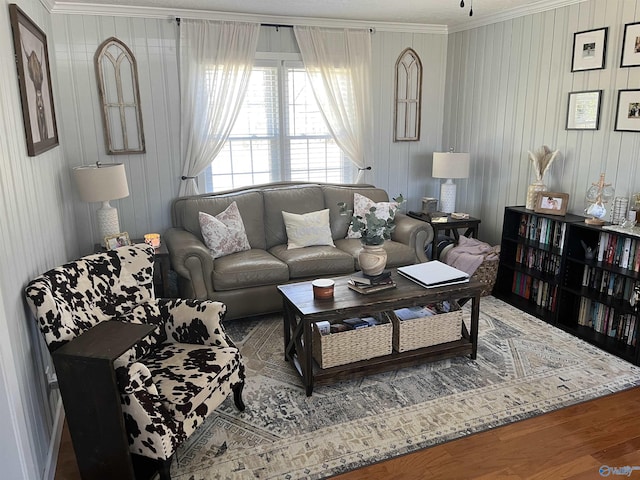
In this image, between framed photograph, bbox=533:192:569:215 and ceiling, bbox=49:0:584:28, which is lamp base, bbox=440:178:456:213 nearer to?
framed photograph, bbox=533:192:569:215

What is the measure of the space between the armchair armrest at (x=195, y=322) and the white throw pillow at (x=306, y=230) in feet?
5.54

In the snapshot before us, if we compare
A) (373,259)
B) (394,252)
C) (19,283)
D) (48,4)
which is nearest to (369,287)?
(373,259)

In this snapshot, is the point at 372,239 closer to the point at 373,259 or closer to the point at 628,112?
the point at 373,259

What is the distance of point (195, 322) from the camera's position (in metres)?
2.57

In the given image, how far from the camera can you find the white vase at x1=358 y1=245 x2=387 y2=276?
121 inches

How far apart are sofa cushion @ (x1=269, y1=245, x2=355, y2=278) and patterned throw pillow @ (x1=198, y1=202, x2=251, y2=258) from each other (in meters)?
0.33

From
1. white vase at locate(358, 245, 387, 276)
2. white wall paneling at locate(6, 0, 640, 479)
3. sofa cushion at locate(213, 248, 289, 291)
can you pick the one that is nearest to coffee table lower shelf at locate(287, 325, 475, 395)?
white vase at locate(358, 245, 387, 276)

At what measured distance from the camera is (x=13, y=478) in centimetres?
178

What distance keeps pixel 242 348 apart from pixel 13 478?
178 centimetres

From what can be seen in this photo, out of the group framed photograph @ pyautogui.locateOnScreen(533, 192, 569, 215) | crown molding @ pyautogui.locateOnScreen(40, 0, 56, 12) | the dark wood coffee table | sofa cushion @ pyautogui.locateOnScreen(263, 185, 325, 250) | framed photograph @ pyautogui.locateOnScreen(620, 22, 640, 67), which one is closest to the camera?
the dark wood coffee table

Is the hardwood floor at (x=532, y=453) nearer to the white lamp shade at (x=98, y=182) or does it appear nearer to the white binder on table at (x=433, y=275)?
the white binder on table at (x=433, y=275)

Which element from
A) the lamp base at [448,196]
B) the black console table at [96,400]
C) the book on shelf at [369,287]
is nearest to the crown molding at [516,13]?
the lamp base at [448,196]

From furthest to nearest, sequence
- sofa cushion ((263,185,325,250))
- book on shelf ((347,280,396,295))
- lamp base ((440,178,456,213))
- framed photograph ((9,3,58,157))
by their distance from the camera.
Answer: lamp base ((440,178,456,213))
sofa cushion ((263,185,325,250))
book on shelf ((347,280,396,295))
framed photograph ((9,3,58,157))

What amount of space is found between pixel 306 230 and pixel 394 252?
787 mm
